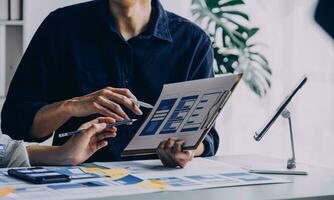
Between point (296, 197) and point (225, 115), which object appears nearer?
point (296, 197)

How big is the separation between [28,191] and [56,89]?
0.80 metres

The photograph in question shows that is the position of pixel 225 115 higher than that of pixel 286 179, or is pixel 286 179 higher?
pixel 286 179

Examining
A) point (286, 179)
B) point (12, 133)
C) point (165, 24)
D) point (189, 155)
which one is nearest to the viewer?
point (286, 179)

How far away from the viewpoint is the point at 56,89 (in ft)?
7.50

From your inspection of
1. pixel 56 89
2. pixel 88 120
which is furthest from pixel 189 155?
pixel 56 89

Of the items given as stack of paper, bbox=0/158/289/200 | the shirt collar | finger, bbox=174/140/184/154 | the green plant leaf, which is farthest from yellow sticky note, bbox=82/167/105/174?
the green plant leaf

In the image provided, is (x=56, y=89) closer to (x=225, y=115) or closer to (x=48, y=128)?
(x=48, y=128)

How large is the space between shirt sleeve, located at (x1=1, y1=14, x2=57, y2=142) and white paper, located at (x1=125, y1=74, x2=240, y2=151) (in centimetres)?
39

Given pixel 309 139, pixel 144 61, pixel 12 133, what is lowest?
pixel 309 139

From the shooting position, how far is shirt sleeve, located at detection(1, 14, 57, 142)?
214 cm

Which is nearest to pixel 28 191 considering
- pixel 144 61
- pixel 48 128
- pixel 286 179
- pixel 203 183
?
pixel 203 183

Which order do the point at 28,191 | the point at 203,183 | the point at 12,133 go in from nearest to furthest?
the point at 28,191, the point at 203,183, the point at 12,133

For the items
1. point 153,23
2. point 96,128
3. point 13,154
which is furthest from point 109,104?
point 153,23

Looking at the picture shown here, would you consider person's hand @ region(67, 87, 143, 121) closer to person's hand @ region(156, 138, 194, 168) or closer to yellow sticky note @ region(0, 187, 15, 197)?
person's hand @ region(156, 138, 194, 168)
